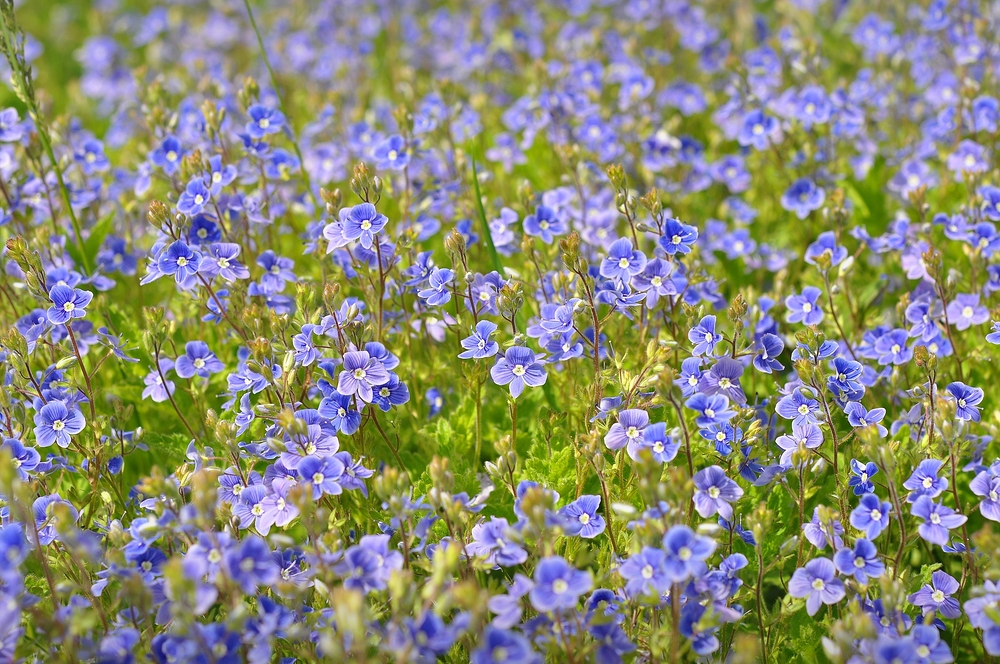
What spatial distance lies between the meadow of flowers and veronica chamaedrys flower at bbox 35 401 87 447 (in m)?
0.01

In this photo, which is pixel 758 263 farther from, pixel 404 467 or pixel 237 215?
pixel 237 215

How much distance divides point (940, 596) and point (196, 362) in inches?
125

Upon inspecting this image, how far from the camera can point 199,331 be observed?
457cm

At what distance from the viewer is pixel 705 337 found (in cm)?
366

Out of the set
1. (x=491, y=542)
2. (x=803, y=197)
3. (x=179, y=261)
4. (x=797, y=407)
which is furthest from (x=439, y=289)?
(x=803, y=197)

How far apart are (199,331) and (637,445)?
97.5 inches

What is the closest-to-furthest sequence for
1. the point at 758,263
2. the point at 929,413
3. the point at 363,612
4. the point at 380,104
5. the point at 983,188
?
the point at 363,612 → the point at 929,413 → the point at 983,188 → the point at 758,263 → the point at 380,104

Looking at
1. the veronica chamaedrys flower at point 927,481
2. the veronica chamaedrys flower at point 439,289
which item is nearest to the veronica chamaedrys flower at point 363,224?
the veronica chamaedrys flower at point 439,289

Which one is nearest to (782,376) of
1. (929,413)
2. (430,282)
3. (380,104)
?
(929,413)

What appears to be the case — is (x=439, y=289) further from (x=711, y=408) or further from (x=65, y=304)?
(x=65, y=304)

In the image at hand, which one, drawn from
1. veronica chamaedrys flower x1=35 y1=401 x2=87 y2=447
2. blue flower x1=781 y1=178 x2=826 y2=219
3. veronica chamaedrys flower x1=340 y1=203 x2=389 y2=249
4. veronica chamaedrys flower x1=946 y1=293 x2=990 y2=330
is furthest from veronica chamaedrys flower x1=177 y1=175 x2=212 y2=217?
veronica chamaedrys flower x1=946 y1=293 x2=990 y2=330

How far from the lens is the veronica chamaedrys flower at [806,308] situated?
4219mm

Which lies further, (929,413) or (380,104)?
(380,104)

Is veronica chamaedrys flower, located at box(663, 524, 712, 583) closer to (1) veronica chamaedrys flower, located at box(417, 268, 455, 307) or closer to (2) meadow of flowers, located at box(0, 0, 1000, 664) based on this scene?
(2) meadow of flowers, located at box(0, 0, 1000, 664)
